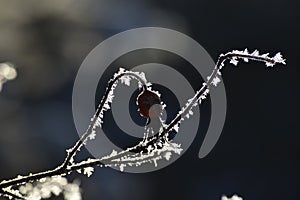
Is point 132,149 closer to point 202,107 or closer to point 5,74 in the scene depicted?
point 5,74

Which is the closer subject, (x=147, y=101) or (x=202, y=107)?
(x=147, y=101)

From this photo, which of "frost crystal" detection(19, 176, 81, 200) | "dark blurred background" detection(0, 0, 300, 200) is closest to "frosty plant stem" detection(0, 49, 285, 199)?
"frost crystal" detection(19, 176, 81, 200)

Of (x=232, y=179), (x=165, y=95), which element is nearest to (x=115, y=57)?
(x=165, y=95)

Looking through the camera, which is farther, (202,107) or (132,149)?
(202,107)

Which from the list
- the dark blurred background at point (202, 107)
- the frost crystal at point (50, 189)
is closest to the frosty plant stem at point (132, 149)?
the frost crystal at point (50, 189)

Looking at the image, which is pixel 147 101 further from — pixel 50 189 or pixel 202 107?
pixel 202 107

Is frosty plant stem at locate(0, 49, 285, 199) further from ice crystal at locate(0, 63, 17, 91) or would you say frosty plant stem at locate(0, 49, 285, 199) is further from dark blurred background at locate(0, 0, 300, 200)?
dark blurred background at locate(0, 0, 300, 200)

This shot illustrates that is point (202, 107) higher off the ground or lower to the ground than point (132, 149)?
higher

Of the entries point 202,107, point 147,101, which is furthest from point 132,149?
Result: point 202,107

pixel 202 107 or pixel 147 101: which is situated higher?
pixel 202 107
